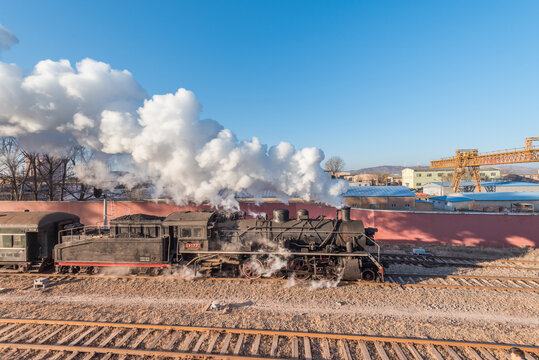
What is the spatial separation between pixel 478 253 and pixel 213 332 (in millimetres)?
17389

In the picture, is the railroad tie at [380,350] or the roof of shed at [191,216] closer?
the railroad tie at [380,350]

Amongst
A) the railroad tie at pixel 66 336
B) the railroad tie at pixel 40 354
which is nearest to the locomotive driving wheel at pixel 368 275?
the railroad tie at pixel 66 336

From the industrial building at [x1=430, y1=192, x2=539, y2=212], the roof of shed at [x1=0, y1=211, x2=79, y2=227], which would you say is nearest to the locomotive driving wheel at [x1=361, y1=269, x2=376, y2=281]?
the roof of shed at [x1=0, y1=211, x2=79, y2=227]

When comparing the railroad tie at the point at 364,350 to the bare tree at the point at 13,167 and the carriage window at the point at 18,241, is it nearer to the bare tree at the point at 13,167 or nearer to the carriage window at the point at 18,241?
the carriage window at the point at 18,241

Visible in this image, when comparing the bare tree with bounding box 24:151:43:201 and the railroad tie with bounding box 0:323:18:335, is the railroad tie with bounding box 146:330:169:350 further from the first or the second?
the bare tree with bounding box 24:151:43:201

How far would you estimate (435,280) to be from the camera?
11250 mm

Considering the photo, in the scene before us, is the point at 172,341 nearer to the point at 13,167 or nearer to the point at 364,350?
the point at 364,350

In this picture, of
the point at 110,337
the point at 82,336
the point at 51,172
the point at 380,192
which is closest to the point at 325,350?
the point at 110,337

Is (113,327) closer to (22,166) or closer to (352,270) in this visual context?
(352,270)

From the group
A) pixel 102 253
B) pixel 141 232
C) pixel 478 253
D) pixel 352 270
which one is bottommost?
pixel 478 253

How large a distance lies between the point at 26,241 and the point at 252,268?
35.4 ft

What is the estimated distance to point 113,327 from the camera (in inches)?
293

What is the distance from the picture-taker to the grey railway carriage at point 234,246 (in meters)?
11.0

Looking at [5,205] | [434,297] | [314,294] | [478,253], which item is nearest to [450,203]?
[478,253]
